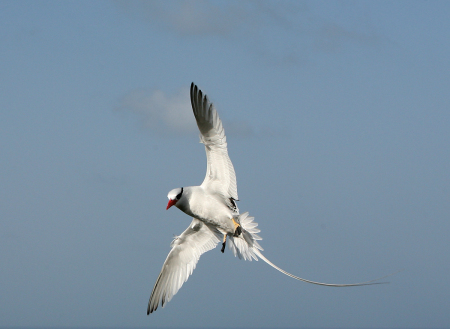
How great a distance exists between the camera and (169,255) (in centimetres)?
1230

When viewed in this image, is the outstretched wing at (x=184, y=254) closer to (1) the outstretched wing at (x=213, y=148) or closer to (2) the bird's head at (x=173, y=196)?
(1) the outstretched wing at (x=213, y=148)

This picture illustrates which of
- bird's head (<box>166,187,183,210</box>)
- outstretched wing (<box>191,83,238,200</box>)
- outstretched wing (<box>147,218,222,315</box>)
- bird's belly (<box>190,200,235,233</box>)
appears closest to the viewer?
outstretched wing (<box>191,83,238,200</box>)

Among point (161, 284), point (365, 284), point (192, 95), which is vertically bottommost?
point (365, 284)

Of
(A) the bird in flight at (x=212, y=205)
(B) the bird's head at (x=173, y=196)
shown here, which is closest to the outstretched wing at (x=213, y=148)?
(A) the bird in flight at (x=212, y=205)

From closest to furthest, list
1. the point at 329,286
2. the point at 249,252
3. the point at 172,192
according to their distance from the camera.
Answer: the point at 329,286 < the point at 172,192 < the point at 249,252

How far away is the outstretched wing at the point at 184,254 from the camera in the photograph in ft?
39.7

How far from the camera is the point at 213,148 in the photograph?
409 inches

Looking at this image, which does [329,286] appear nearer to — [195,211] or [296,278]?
[296,278]

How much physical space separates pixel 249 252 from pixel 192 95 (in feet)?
12.4

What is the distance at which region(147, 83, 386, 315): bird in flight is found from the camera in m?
10.1

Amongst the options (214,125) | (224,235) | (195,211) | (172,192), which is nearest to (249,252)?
(224,235)

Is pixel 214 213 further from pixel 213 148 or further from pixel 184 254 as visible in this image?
pixel 184 254

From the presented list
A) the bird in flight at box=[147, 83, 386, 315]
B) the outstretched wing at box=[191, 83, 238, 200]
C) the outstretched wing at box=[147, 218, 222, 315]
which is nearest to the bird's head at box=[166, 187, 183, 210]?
the bird in flight at box=[147, 83, 386, 315]

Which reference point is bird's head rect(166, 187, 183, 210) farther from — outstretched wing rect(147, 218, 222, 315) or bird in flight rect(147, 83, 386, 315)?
outstretched wing rect(147, 218, 222, 315)
